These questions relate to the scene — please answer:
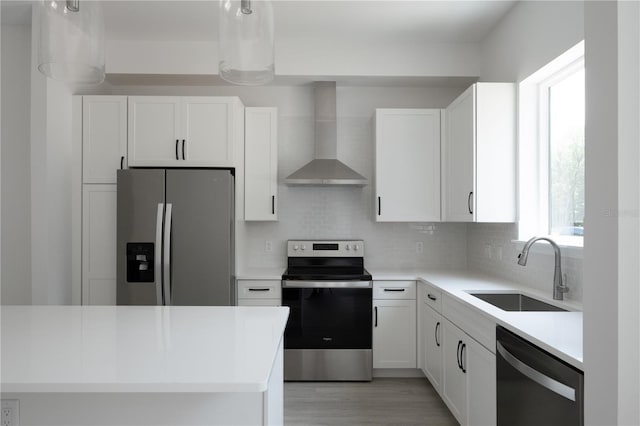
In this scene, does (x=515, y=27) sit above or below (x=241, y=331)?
above

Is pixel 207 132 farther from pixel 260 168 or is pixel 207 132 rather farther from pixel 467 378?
pixel 467 378

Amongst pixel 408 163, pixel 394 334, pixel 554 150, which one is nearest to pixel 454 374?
pixel 394 334

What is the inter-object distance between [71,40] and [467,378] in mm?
2498

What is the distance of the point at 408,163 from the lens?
3.74 m

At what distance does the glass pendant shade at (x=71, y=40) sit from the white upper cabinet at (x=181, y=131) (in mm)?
2004

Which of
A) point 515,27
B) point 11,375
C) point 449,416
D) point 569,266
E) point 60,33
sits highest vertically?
point 515,27

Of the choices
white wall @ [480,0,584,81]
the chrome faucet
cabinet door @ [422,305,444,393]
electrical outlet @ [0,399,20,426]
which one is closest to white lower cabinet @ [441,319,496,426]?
cabinet door @ [422,305,444,393]

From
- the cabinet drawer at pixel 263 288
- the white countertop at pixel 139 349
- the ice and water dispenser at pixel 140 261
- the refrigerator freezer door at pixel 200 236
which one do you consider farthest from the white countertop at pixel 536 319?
the ice and water dispenser at pixel 140 261

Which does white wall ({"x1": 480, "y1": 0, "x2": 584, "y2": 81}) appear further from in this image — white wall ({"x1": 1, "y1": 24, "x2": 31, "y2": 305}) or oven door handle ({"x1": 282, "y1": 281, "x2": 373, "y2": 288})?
white wall ({"x1": 1, "y1": 24, "x2": 31, "y2": 305})

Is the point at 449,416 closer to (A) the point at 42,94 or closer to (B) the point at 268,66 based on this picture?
(B) the point at 268,66

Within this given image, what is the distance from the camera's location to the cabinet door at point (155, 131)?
3451 mm

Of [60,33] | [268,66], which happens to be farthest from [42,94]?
[268,66]

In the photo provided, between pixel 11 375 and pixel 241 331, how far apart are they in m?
0.73

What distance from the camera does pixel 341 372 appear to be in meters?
3.50
